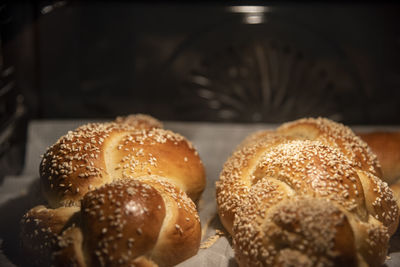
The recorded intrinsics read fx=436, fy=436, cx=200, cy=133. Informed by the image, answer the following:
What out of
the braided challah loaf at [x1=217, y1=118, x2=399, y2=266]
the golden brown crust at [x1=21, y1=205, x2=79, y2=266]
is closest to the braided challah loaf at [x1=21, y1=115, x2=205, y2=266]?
the golden brown crust at [x1=21, y1=205, x2=79, y2=266]

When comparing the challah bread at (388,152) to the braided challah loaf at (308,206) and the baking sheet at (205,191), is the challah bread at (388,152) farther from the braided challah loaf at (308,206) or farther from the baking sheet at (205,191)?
the baking sheet at (205,191)

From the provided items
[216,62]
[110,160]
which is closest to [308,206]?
[110,160]

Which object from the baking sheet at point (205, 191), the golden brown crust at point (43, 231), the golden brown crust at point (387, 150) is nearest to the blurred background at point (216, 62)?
the baking sheet at point (205, 191)

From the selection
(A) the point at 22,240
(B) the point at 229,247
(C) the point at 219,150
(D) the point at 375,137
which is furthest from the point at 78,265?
Answer: (D) the point at 375,137

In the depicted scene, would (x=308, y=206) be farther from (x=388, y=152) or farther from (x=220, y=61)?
(x=220, y=61)

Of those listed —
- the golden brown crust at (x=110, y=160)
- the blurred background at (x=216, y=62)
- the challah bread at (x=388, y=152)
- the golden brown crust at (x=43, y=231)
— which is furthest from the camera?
the blurred background at (x=216, y=62)

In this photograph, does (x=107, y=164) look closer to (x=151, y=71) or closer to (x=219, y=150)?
(x=219, y=150)
